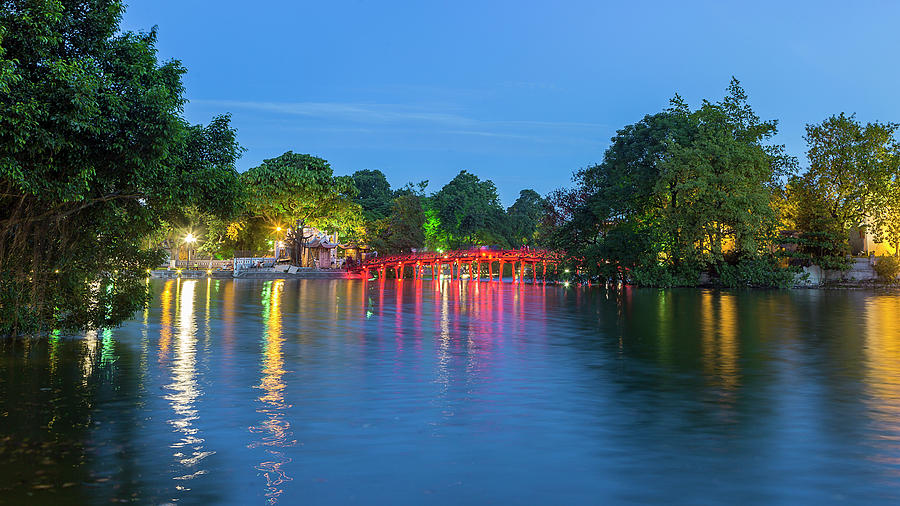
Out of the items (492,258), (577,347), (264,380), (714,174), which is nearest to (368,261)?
(492,258)

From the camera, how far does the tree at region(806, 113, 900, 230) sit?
2650 inches

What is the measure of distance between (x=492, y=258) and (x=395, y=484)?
71592 mm

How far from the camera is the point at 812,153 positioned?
70.0m

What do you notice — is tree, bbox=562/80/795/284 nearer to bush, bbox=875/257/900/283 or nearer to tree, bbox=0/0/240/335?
bush, bbox=875/257/900/283

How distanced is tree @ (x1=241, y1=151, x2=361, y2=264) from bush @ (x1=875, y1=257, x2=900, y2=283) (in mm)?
53819

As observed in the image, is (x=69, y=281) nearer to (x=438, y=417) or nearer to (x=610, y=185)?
(x=438, y=417)

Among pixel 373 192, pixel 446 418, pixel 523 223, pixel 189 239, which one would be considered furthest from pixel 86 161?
pixel 523 223

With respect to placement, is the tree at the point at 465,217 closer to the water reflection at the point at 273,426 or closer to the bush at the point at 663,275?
the bush at the point at 663,275

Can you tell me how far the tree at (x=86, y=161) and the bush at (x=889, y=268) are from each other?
64.2 m

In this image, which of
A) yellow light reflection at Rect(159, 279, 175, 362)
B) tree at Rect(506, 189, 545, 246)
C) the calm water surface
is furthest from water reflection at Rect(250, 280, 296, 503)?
tree at Rect(506, 189, 545, 246)

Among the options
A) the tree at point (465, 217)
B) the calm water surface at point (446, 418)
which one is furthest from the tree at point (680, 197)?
the tree at point (465, 217)

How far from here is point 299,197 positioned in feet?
294

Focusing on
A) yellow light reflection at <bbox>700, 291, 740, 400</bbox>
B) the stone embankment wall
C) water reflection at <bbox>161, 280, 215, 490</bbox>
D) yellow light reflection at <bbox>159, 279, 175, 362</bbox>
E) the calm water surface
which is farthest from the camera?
the stone embankment wall

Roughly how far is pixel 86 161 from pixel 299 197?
241 ft
